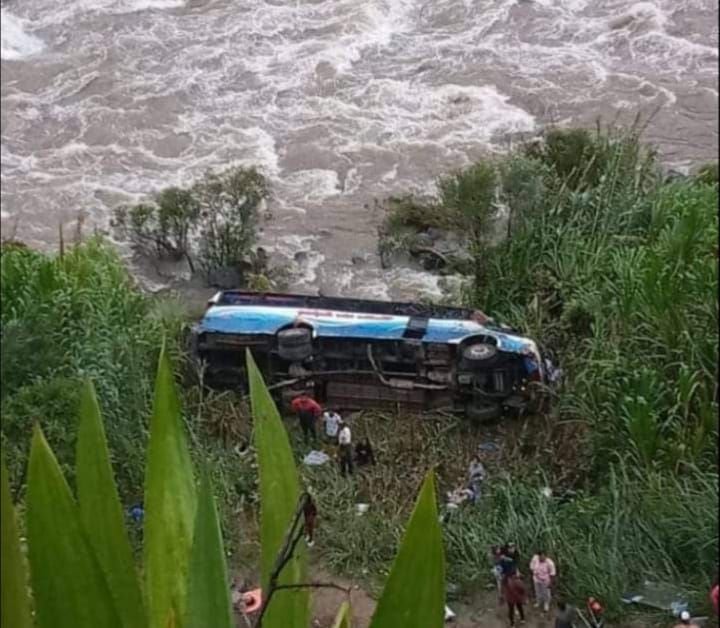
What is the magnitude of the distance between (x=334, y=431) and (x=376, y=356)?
9.8 inches

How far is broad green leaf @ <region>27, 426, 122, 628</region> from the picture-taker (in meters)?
0.25

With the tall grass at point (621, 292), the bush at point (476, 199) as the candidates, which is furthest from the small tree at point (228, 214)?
the tall grass at point (621, 292)

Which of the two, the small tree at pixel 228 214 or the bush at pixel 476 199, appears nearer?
the bush at pixel 476 199

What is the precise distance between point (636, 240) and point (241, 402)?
89 centimetres

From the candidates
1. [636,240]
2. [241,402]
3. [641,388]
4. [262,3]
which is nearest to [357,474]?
[241,402]

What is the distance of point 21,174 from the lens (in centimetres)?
358

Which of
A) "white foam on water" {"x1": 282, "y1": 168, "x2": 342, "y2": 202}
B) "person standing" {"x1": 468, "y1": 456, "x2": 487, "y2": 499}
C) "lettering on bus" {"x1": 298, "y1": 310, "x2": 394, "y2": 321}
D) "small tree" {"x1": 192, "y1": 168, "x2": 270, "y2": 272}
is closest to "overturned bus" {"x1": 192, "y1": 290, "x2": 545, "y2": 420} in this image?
"lettering on bus" {"x1": 298, "y1": 310, "x2": 394, "y2": 321}

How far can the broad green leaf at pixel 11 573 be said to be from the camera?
21cm

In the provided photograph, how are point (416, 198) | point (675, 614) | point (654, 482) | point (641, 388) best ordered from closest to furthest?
point (675, 614) < point (654, 482) < point (641, 388) < point (416, 198)

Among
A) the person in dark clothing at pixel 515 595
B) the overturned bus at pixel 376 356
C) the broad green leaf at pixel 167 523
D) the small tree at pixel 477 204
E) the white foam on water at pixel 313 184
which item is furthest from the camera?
the white foam on water at pixel 313 184

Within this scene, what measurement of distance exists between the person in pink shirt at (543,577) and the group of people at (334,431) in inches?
19.3

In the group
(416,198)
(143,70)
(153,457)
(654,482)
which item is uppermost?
(153,457)

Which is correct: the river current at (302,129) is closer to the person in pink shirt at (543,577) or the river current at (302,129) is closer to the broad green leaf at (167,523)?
the person in pink shirt at (543,577)

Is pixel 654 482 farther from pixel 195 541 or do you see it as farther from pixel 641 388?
pixel 195 541
